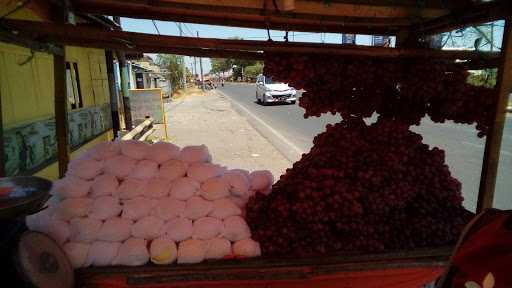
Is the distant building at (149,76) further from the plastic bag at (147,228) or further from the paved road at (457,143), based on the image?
the plastic bag at (147,228)

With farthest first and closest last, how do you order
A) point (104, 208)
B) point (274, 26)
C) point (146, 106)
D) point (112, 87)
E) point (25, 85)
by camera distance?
point (146, 106) → point (112, 87) → point (25, 85) → point (274, 26) → point (104, 208)

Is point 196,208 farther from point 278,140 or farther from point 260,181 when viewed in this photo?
point 278,140

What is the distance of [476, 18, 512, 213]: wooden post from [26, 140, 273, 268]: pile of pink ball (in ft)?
4.89

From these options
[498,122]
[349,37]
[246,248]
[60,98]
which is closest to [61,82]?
[60,98]

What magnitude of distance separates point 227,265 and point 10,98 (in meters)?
3.19

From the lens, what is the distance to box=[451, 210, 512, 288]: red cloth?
1.16 metres

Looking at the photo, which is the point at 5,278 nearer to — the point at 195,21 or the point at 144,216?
the point at 144,216

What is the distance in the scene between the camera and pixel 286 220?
77.4 inches

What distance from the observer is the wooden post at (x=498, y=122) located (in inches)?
72.7

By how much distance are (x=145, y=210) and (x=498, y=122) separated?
2.19 m

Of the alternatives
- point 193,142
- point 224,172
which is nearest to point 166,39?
point 224,172

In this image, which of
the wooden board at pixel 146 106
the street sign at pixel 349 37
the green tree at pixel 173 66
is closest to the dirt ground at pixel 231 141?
the wooden board at pixel 146 106

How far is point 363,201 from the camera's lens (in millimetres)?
2018

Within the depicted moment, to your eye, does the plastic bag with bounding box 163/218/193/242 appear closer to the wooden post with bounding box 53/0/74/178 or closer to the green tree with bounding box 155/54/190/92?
the wooden post with bounding box 53/0/74/178
